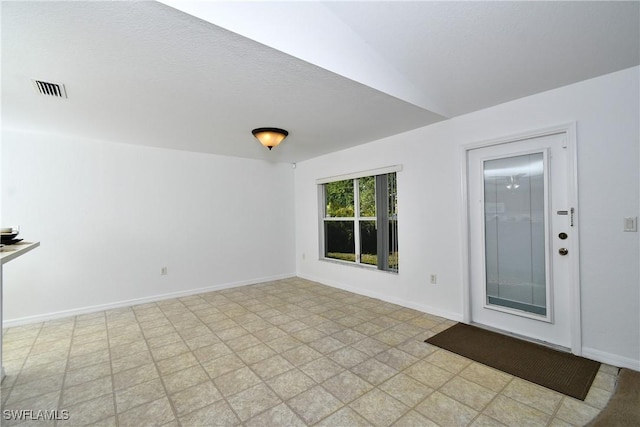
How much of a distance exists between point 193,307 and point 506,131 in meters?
4.44

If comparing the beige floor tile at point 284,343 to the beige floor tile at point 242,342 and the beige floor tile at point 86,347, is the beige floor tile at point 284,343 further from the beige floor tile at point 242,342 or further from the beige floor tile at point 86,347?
the beige floor tile at point 86,347

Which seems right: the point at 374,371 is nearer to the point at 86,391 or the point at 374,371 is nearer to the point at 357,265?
the point at 86,391

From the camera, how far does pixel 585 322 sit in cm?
250

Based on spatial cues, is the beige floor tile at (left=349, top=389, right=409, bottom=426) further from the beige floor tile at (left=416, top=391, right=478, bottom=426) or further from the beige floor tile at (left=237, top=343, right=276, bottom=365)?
the beige floor tile at (left=237, top=343, right=276, bottom=365)

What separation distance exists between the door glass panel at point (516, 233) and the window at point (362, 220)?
1.29 metres

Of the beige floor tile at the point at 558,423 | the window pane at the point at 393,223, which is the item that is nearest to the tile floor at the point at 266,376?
the beige floor tile at the point at 558,423

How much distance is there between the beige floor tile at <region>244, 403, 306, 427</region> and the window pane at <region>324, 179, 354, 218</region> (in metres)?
3.49

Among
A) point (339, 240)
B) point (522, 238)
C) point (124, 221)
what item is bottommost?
point (339, 240)

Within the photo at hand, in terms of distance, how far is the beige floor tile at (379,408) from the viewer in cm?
179

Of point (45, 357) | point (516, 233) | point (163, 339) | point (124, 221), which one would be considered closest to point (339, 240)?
point (516, 233)

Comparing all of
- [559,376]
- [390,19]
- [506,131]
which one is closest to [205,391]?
[559,376]

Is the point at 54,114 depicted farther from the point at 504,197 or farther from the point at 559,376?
the point at 559,376

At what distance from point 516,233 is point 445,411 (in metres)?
1.98

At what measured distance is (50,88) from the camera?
2445mm
